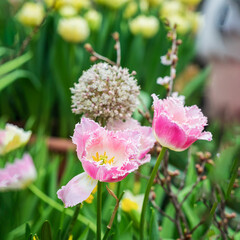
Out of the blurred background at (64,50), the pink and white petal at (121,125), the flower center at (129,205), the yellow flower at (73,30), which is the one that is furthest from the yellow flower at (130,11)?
the pink and white petal at (121,125)

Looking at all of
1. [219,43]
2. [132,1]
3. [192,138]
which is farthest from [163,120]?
[219,43]

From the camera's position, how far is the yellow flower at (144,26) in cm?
138

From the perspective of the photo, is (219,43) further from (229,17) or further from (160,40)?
(160,40)

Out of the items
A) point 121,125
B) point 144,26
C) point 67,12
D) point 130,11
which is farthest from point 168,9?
point 121,125

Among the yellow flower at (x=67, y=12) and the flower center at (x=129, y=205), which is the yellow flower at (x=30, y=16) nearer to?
the yellow flower at (x=67, y=12)

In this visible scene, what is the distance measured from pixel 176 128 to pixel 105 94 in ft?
0.21

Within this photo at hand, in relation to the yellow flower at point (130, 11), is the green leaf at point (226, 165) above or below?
above

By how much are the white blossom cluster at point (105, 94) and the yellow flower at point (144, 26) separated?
1014mm

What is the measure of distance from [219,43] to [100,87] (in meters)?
2.77

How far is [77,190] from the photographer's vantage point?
1.10 ft

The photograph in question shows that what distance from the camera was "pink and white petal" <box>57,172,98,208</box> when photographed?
33 centimetres

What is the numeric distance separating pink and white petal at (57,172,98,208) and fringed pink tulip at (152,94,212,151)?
6 cm

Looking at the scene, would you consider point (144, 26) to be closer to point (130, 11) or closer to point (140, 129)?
point (130, 11)

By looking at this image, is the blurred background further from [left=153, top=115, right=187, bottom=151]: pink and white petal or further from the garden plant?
[left=153, top=115, right=187, bottom=151]: pink and white petal
